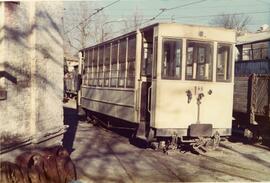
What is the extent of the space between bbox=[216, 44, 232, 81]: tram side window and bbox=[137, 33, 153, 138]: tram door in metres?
1.90

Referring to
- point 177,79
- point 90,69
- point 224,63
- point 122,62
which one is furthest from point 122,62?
point 90,69

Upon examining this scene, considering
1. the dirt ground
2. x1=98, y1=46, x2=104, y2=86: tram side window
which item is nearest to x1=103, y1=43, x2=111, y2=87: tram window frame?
x1=98, y1=46, x2=104, y2=86: tram side window

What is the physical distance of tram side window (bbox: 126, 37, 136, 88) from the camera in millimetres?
12078

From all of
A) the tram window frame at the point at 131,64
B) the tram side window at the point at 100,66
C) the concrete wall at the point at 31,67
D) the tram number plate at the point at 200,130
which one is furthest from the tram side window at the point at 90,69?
the concrete wall at the point at 31,67

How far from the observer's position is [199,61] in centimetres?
1144

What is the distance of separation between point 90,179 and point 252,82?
7.97 metres

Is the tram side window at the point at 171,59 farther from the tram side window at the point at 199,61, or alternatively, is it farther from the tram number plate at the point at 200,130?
the tram number plate at the point at 200,130

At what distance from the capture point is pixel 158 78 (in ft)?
35.8

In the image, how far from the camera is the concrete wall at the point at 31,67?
709 cm

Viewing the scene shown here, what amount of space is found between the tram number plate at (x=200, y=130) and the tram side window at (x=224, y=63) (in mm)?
1451

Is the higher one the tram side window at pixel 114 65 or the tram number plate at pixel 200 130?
the tram side window at pixel 114 65

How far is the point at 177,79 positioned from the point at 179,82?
96mm

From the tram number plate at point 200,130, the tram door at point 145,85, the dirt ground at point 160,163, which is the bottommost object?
the dirt ground at point 160,163

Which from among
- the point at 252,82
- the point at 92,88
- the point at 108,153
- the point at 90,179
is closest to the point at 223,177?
the point at 90,179
